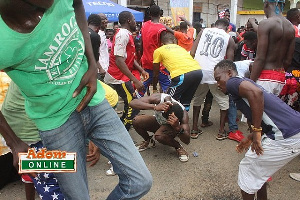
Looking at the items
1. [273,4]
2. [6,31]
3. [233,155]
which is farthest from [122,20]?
[6,31]

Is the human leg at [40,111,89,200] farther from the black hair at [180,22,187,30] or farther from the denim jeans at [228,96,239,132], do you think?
the black hair at [180,22,187,30]

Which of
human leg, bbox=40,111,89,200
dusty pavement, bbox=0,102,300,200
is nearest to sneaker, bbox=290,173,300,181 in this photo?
dusty pavement, bbox=0,102,300,200

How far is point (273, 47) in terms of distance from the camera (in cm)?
333

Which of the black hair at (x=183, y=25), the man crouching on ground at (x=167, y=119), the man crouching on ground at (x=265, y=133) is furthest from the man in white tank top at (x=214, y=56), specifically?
the black hair at (x=183, y=25)

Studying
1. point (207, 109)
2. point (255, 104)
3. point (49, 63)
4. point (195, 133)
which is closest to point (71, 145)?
point (49, 63)

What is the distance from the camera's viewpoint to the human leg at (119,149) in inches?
60.9

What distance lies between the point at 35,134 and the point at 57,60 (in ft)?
3.10

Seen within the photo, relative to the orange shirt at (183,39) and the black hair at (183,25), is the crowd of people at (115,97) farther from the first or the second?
the black hair at (183,25)

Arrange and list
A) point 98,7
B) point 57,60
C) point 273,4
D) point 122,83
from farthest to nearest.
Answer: point 98,7 → point 122,83 → point 273,4 → point 57,60

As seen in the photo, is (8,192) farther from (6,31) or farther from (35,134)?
(6,31)

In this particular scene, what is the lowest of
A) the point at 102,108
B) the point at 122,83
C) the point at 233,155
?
the point at 233,155

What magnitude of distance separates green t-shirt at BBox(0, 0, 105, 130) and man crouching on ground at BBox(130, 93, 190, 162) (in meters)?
1.91

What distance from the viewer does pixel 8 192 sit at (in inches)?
117

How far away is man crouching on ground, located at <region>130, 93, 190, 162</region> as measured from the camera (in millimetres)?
3421
